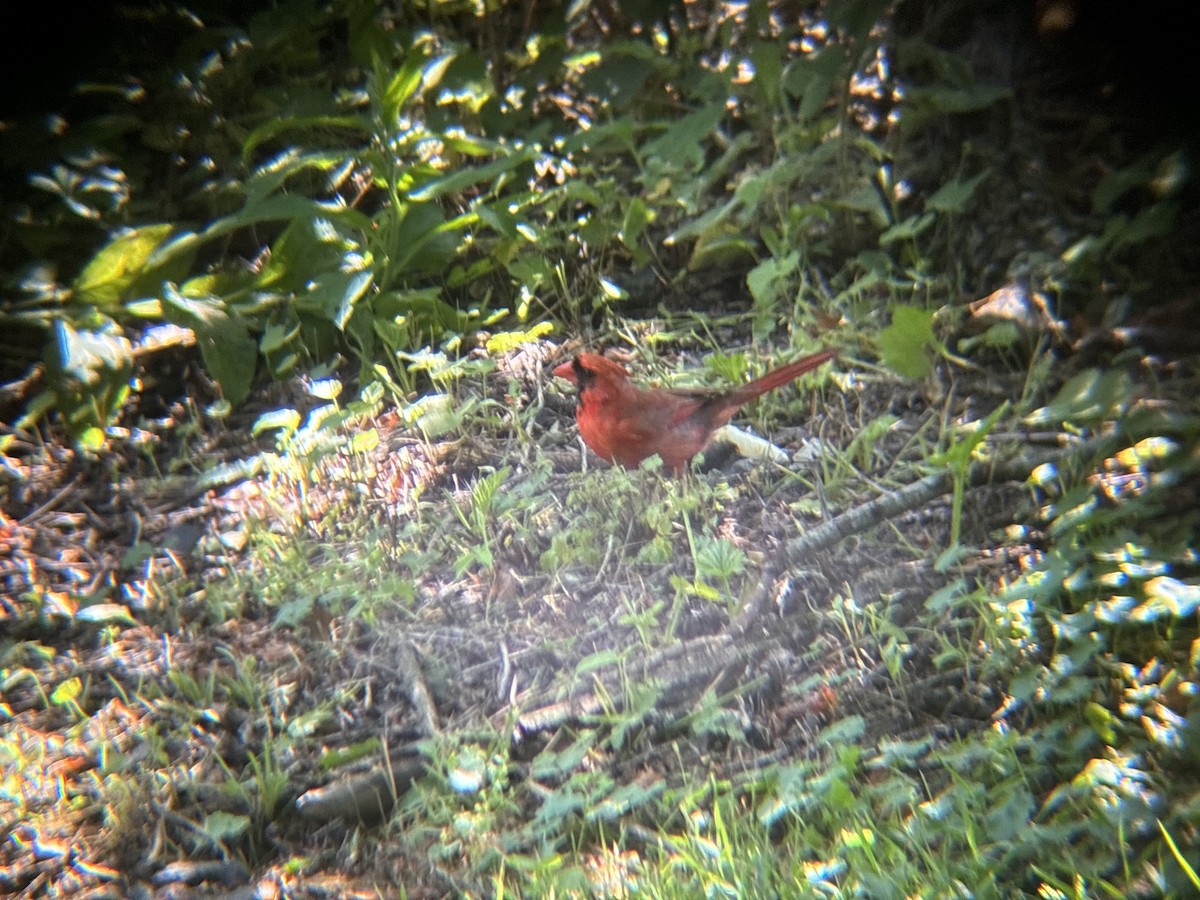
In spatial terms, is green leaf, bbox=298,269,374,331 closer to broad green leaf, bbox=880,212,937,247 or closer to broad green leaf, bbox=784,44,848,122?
broad green leaf, bbox=784,44,848,122

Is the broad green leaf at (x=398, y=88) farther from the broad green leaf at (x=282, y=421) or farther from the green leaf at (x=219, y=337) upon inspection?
the broad green leaf at (x=282, y=421)

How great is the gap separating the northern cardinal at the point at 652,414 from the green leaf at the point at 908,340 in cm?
16

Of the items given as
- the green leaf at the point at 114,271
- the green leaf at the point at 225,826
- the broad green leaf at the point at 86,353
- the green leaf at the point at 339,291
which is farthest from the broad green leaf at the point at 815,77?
the green leaf at the point at 225,826

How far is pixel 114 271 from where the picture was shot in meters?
3.07

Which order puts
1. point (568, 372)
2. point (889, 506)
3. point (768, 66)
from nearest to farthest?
point (889, 506) < point (568, 372) < point (768, 66)

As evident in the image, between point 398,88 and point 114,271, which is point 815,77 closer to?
point 398,88

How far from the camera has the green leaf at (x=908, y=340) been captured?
2334 millimetres

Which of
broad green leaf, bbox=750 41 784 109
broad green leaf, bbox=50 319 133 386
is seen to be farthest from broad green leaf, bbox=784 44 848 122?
broad green leaf, bbox=50 319 133 386

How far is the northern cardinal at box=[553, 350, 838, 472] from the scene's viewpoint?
2500 mm

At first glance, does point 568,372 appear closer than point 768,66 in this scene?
Yes

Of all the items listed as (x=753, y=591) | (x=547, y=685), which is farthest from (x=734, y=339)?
(x=547, y=685)

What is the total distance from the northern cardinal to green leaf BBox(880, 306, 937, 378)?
0.54 feet

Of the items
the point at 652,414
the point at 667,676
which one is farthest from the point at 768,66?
the point at 667,676

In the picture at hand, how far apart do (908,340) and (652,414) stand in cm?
67
